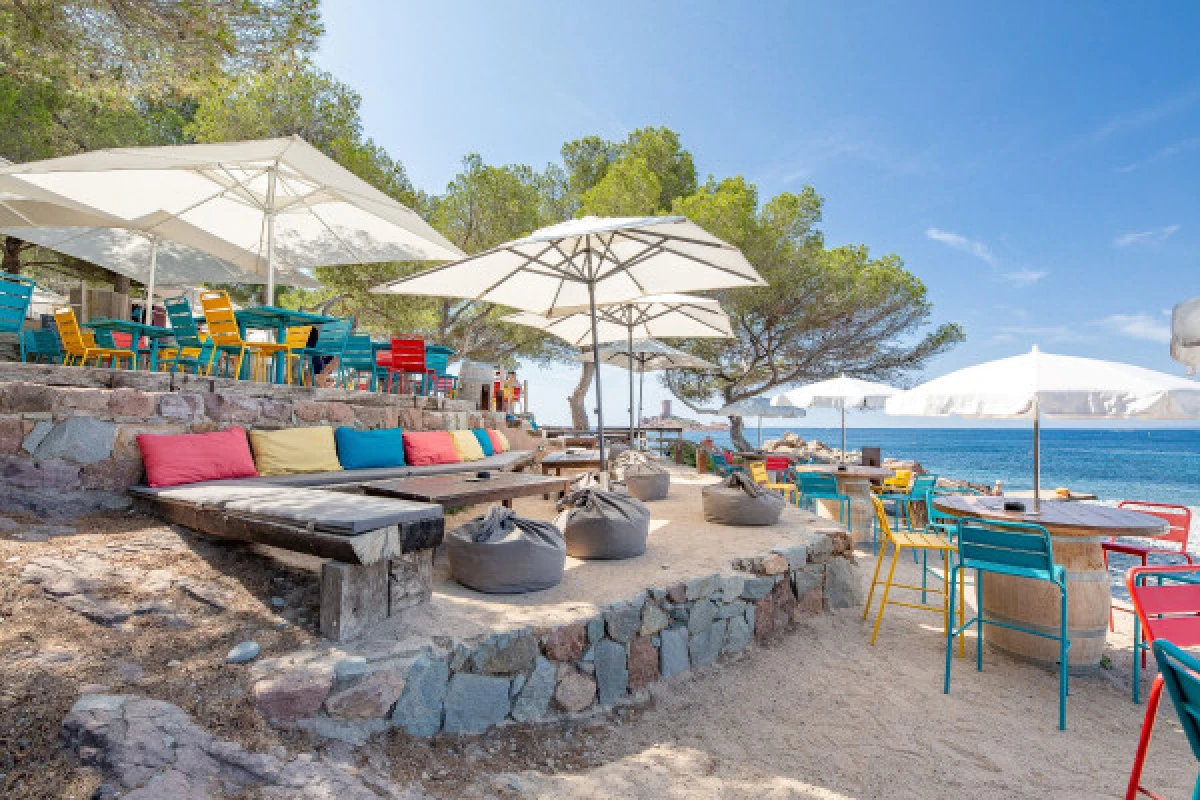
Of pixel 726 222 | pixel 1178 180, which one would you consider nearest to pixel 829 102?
pixel 726 222

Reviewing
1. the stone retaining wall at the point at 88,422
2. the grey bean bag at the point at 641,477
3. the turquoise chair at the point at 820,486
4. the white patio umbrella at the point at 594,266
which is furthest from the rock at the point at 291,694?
the turquoise chair at the point at 820,486

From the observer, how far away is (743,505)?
186 inches

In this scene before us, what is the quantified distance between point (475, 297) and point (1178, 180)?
134ft

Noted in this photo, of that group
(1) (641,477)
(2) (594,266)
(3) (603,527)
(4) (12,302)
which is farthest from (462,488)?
(4) (12,302)

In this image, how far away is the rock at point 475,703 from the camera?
2266 millimetres

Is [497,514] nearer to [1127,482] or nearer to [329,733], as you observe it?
[329,733]

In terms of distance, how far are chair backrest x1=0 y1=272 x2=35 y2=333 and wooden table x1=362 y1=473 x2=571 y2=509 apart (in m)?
3.82

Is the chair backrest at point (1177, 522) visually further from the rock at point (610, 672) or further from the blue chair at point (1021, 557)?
the rock at point (610, 672)

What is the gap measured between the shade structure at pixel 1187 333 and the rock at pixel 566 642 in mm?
3054

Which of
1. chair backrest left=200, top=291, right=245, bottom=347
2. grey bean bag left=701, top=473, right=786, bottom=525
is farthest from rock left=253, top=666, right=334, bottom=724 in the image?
chair backrest left=200, top=291, right=245, bottom=347

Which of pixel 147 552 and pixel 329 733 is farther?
pixel 147 552

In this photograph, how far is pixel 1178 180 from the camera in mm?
28250

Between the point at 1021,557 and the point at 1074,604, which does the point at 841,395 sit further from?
the point at 1021,557

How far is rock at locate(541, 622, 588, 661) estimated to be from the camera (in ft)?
8.41
